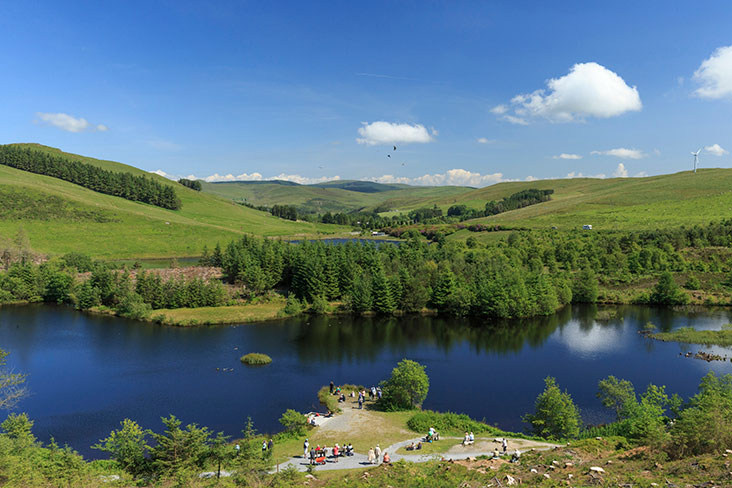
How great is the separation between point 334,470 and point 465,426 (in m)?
15.9

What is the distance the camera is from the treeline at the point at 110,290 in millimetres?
95750

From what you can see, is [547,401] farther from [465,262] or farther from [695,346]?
[465,262]

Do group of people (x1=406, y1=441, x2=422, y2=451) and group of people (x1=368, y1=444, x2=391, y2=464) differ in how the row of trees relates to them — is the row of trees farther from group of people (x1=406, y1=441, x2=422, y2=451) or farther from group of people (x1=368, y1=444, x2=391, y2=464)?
group of people (x1=368, y1=444, x2=391, y2=464)

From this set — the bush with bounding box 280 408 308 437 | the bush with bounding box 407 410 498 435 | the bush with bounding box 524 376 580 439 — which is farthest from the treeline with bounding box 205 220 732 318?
the bush with bounding box 280 408 308 437

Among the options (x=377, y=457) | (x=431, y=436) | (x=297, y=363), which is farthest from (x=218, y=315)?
(x=377, y=457)

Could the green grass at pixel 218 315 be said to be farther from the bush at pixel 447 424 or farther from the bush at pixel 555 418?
the bush at pixel 555 418

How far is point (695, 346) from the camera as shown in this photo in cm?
7469

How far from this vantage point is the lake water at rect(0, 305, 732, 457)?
5172 centimetres

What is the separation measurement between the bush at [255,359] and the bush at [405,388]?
23.2 m

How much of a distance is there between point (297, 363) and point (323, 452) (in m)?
30.5

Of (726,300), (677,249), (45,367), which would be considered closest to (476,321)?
(726,300)

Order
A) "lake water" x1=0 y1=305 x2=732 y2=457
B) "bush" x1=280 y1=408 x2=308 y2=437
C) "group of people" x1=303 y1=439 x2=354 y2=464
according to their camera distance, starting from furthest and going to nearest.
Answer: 1. "lake water" x1=0 y1=305 x2=732 y2=457
2. "bush" x1=280 y1=408 x2=308 y2=437
3. "group of people" x1=303 y1=439 x2=354 y2=464

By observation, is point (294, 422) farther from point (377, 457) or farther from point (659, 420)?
point (659, 420)

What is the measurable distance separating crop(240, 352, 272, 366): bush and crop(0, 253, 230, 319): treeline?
3430 centimetres
